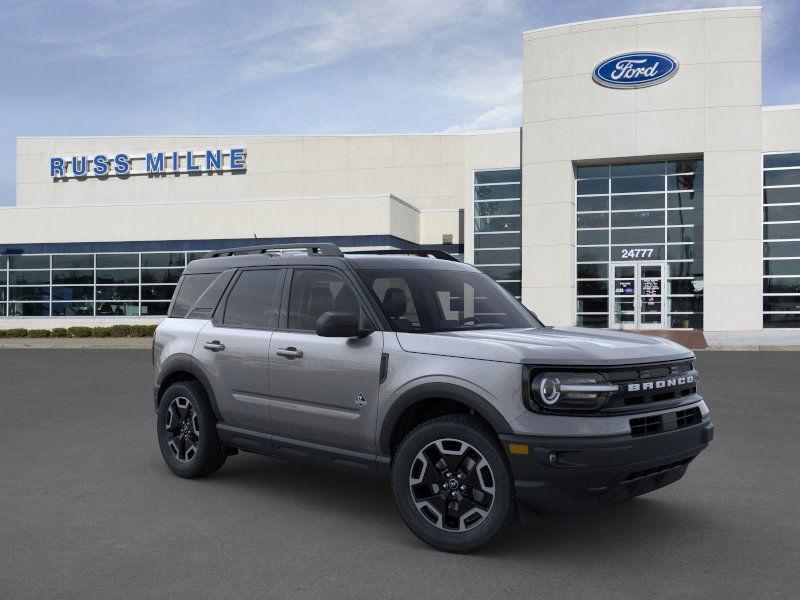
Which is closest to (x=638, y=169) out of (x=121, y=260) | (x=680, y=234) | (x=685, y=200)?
(x=685, y=200)

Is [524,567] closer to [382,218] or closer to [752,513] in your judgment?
[752,513]

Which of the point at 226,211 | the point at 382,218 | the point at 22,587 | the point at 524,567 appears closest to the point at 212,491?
the point at 22,587

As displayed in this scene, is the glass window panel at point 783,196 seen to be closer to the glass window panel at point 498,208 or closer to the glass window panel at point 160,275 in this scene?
the glass window panel at point 498,208

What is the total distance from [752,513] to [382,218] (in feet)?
97.0

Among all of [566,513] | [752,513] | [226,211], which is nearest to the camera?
[566,513]

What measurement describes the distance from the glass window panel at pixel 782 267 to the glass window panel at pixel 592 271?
6.22 metres

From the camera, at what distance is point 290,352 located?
19.9 ft

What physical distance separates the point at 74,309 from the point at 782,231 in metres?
32.3

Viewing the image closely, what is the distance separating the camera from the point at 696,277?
32031 mm

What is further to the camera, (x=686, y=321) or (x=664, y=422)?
(x=686, y=321)

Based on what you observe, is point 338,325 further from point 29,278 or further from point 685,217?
point 29,278

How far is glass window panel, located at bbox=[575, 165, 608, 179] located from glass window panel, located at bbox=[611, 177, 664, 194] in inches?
22.1

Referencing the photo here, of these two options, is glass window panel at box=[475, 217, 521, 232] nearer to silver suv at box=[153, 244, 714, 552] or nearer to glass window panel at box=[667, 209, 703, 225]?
glass window panel at box=[667, 209, 703, 225]

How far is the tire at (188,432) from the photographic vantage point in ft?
22.4
